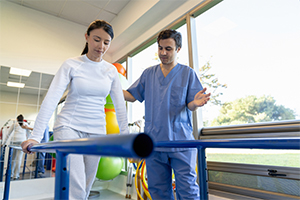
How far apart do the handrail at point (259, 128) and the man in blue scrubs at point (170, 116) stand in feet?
2.72

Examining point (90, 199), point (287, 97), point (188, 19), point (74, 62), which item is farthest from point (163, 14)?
point (90, 199)

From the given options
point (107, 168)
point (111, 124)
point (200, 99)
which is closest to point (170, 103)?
point (200, 99)

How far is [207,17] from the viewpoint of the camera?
2641 mm

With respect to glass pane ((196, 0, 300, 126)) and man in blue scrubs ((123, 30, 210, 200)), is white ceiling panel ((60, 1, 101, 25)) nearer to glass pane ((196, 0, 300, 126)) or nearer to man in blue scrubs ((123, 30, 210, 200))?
glass pane ((196, 0, 300, 126))

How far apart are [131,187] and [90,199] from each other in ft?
1.89

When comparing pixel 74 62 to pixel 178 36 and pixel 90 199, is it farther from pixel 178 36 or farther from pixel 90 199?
pixel 90 199

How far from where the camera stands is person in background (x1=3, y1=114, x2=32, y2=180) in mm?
3267

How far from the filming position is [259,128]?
1.85m

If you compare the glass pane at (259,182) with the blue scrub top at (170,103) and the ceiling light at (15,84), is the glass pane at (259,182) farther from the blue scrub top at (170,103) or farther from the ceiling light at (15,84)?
the ceiling light at (15,84)

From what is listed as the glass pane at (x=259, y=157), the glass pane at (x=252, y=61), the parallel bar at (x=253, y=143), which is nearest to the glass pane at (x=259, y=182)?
the glass pane at (x=259, y=157)


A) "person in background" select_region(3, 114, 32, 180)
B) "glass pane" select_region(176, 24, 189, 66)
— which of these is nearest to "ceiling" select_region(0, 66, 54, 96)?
"person in background" select_region(3, 114, 32, 180)

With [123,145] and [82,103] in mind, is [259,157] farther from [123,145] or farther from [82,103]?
[123,145]

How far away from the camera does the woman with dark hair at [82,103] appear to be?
3.62 ft

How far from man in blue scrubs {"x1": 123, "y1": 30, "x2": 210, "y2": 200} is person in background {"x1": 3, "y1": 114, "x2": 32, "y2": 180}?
2800 millimetres
